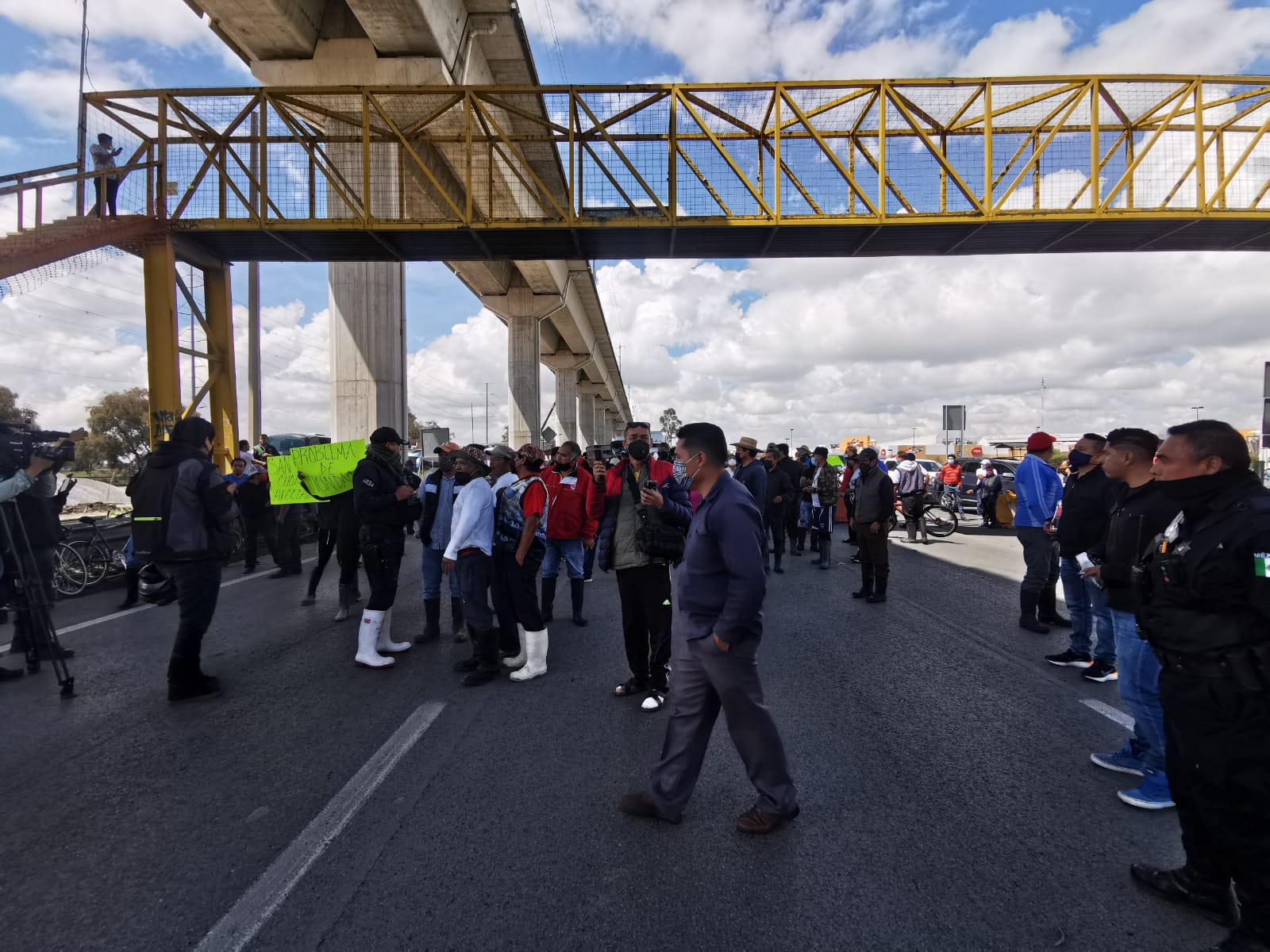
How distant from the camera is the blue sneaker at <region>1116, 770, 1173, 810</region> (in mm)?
3324

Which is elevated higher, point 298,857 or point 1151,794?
point 1151,794

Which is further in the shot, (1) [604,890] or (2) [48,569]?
(2) [48,569]

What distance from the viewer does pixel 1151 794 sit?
3.37 metres

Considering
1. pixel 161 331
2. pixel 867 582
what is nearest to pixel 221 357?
pixel 161 331

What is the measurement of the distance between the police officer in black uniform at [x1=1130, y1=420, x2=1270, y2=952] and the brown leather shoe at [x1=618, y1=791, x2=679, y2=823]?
6.57 feet

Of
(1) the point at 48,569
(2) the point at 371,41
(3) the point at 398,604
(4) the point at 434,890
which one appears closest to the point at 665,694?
(4) the point at 434,890

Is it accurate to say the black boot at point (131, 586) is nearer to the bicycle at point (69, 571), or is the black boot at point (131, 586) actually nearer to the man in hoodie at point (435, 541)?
the bicycle at point (69, 571)

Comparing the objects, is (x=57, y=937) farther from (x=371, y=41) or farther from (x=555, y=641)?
(x=371, y=41)

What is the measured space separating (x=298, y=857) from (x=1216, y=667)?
368cm

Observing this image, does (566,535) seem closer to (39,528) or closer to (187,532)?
(187,532)

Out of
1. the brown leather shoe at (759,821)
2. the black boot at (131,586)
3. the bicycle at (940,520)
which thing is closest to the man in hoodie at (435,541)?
the brown leather shoe at (759,821)

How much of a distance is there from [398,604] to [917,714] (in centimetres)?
621

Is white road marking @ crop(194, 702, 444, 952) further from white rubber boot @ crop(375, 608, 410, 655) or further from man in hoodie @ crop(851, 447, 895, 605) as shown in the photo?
man in hoodie @ crop(851, 447, 895, 605)

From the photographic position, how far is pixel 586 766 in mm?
3850
